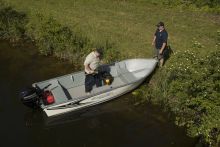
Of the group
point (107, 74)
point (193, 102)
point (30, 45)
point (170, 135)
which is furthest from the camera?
point (30, 45)

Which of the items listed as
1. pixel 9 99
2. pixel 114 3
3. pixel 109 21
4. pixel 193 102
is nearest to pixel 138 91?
pixel 193 102

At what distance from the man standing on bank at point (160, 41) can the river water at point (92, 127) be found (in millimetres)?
2513

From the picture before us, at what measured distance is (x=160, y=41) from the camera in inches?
728

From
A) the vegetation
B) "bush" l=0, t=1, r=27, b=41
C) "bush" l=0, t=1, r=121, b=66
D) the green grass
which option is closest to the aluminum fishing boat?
the vegetation

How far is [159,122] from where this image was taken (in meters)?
16.7

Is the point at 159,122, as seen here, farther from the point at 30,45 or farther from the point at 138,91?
the point at 30,45

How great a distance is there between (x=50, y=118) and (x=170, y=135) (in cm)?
524

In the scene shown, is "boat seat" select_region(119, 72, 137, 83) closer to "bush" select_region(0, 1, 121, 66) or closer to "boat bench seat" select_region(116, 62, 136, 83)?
"boat bench seat" select_region(116, 62, 136, 83)

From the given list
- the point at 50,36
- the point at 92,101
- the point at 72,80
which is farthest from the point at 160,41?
the point at 50,36

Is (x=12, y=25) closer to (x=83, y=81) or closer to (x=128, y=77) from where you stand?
(x=83, y=81)

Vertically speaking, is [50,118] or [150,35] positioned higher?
[150,35]

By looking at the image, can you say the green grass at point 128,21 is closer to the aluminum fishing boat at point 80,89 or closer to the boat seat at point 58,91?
the aluminum fishing boat at point 80,89

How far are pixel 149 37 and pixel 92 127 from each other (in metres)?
7.89

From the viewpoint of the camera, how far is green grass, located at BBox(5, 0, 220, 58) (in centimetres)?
2180
